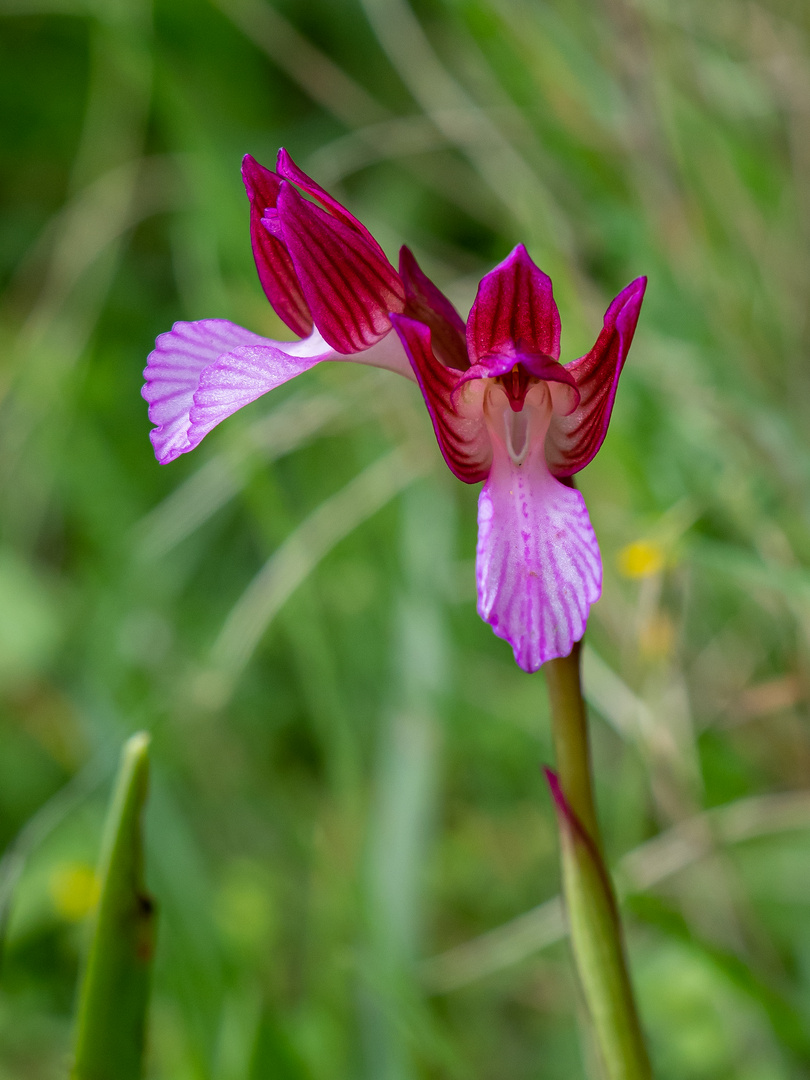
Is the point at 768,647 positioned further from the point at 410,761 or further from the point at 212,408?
the point at 212,408

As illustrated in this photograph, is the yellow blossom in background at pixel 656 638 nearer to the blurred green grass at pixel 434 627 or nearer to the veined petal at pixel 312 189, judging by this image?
the blurred green grass at pixel 434 627

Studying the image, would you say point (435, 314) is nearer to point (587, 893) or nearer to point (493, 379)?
point (493, 379)

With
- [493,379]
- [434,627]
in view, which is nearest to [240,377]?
[493,379]

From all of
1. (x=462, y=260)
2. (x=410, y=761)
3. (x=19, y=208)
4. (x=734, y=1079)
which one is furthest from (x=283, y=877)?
(x=19, y=208)

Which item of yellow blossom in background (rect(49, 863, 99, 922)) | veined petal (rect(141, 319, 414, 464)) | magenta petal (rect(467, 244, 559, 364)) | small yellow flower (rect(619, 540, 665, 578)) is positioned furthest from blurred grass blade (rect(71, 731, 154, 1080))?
yellow blossom in background (rect(49, 863, 99, 922))

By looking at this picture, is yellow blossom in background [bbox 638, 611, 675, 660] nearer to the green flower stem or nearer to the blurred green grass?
the blurred green grass

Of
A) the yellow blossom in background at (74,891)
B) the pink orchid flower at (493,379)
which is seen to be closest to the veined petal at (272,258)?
the pink orchid flower at (493,379)
